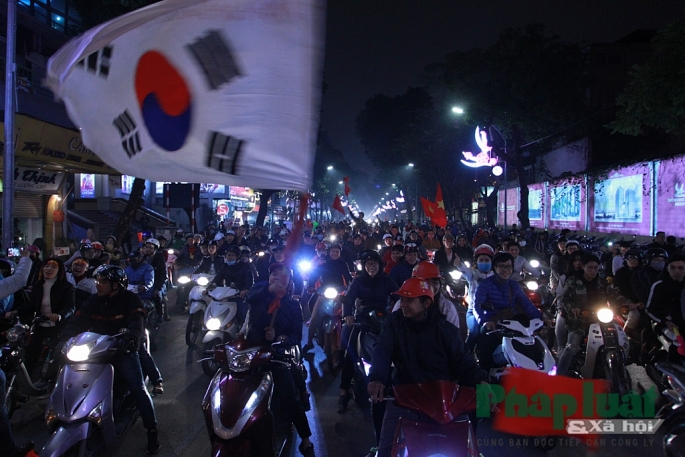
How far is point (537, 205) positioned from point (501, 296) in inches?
1256

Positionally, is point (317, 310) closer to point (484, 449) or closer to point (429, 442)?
point (484, 449)

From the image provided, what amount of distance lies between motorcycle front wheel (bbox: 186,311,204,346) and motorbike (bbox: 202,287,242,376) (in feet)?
3.60

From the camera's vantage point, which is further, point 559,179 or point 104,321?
point 559,179

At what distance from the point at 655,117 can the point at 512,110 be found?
13.0 meters

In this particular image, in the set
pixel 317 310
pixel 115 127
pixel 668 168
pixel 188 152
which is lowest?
pixel 317 310

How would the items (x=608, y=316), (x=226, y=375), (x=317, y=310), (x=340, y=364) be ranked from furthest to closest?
(x=317, y=310), (x=340, y=364), (x=608, y=316), (x=226, y=375)

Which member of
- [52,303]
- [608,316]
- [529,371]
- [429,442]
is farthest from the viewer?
[52,303]

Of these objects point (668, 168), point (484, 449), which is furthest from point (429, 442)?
point (668, 168)

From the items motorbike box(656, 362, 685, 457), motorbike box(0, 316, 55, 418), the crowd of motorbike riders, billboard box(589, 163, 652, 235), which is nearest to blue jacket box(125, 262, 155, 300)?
the crowd of motorbike riders

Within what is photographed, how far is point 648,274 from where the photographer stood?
305 inches

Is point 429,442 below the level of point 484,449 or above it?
above

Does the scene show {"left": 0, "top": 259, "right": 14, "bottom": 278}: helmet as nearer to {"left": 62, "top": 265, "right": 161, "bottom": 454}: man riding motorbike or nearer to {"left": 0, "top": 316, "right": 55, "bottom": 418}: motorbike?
{"left": 0, "top": 316, "right": 55, "bottom": 418}: motorbike

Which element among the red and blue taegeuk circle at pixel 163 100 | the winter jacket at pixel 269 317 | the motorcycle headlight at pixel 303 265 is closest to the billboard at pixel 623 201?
the motorcycle headlight at pixel 303 265

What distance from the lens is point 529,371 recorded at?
4.73 m
